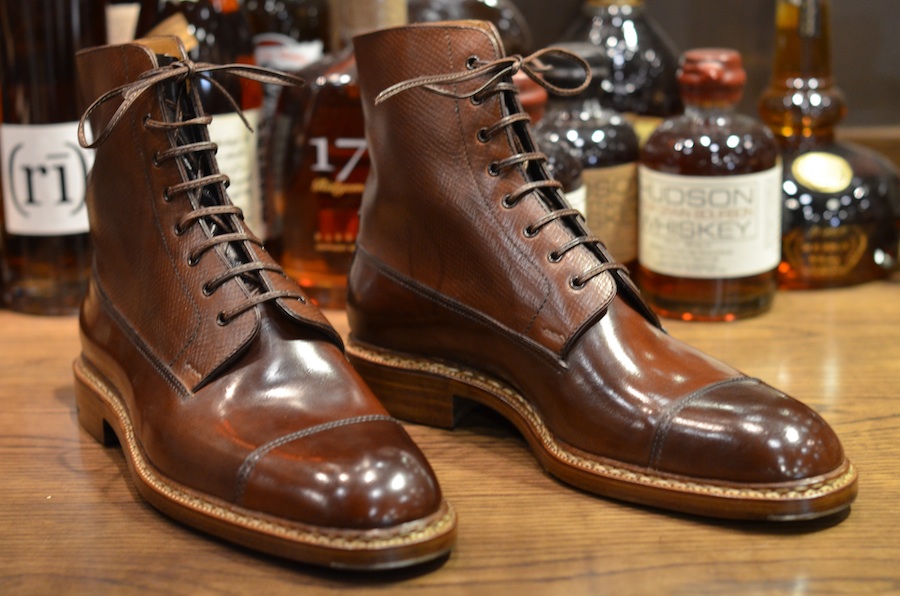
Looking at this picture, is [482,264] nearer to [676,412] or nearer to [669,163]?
[676,412]

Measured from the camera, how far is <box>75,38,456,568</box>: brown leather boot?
571 millimetres

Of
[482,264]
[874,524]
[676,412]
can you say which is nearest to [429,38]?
[482,264]

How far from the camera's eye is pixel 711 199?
1.01 meters

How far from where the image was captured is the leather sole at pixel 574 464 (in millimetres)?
609

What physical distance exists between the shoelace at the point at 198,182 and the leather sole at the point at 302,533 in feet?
0.35

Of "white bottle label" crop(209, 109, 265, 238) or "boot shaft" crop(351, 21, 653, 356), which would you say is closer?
"boot shaft" crop(351, 21, 653, 356)

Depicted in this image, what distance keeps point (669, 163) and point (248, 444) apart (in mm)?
564

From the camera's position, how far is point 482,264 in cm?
74

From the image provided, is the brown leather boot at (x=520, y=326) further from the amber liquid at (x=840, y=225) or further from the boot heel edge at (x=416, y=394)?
the amber liquid at (x=840, y=225)

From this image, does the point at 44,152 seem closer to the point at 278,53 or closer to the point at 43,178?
the point at 43,178

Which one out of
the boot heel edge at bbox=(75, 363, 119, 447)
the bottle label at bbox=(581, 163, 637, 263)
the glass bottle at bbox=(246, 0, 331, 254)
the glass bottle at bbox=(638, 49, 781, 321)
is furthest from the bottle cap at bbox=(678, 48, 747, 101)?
the boot heel edge at bbox=(75, 363, 119, 447)

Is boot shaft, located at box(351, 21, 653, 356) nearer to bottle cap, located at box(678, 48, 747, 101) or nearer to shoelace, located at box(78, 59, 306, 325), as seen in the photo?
shoelace, located at box(78, 59, 306, 325)

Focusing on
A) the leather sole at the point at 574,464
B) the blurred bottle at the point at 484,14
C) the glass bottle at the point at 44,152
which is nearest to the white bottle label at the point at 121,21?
the glass bottle at the point at 44,152

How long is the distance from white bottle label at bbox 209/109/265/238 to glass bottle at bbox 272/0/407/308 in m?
0.03
